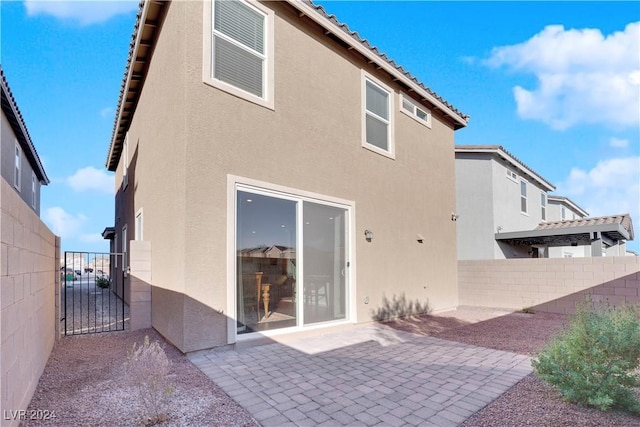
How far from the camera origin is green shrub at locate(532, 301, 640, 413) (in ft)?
12.0

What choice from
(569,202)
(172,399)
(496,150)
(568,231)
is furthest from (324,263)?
(569,202)

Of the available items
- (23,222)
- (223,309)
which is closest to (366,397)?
(223,309)

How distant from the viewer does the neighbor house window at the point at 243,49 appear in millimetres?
6371

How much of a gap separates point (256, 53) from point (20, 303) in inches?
217

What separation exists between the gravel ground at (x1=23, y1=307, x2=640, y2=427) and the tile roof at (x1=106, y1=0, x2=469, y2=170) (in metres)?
6.36

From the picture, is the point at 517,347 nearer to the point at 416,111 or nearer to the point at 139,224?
the point at 416,111

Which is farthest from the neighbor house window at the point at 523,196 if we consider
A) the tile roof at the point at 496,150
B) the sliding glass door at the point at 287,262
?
the sliding glass door at the point at 287,262

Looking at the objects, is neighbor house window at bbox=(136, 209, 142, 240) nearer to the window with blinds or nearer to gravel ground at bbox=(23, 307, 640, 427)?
gravel ground at bbox=(23, 307, 640, 427)

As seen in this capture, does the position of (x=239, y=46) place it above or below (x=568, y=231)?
above

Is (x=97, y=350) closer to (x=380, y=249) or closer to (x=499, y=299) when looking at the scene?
(x=380, y=249)

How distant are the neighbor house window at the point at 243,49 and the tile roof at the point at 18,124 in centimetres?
634

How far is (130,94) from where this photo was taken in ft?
33.3

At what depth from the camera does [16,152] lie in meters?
12.7

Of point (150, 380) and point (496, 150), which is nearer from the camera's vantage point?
point (150, 380)
